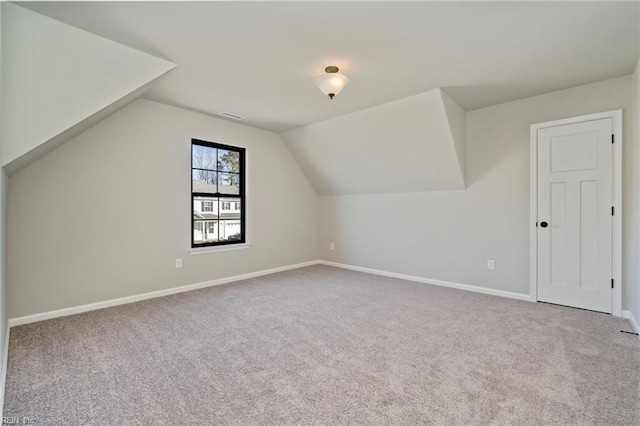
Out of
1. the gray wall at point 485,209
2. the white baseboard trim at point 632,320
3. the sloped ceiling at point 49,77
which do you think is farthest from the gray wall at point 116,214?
the white baseboard trim at point 632,320

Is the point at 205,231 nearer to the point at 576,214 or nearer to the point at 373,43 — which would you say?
the point at 373,43

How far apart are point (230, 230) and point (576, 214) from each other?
14.4 ft

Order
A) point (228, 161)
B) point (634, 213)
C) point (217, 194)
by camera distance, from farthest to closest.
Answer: point (228, 161)
point (217, 194)
point (634, 213)

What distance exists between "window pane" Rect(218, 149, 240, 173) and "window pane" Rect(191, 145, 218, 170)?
0.08 metres

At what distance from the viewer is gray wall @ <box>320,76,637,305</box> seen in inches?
135

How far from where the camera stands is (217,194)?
455 cm

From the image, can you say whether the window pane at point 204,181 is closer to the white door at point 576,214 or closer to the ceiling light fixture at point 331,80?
the ceiling light fixture at point 331,80

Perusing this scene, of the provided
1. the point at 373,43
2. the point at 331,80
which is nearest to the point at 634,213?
the point at 373,43

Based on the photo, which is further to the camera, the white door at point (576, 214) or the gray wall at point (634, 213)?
the white door at point (576, 214)

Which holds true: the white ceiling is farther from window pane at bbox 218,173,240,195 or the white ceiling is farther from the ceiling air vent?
window pane at bbox 218,173,240,195

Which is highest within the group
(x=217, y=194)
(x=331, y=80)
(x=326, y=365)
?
(x=331, y=80)

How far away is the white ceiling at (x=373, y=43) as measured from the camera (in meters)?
2.02

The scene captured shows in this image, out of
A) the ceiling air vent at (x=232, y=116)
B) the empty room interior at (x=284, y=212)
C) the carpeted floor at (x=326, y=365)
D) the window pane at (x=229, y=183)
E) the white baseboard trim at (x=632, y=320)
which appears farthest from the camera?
the window pane at (x=229, y=183)

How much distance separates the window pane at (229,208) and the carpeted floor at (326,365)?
160cm
